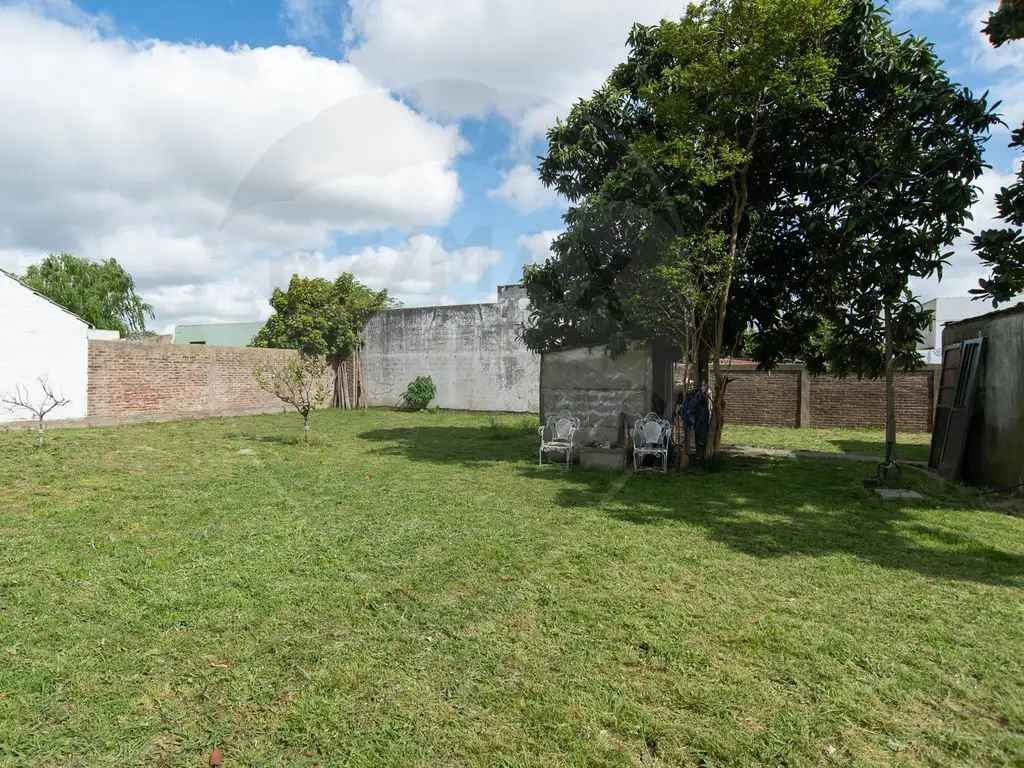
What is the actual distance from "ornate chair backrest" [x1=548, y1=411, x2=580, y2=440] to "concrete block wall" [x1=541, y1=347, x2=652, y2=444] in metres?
0.21

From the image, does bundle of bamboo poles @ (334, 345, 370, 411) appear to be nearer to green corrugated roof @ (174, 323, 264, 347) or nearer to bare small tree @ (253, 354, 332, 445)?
bare small tree @ (253, 354, 332, 445)

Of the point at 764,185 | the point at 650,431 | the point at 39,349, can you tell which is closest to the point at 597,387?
the point at 650,431

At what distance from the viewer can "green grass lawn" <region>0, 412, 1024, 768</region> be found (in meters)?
2.24

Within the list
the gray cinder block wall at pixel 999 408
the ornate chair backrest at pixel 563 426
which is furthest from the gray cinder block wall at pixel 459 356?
the gray cinder block wall at pixel 999 408

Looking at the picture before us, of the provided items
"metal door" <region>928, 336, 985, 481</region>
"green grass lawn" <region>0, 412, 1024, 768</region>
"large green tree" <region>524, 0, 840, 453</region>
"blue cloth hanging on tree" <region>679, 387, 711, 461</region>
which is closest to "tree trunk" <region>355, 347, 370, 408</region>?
"large green tree" <region>524, 0, 840, 453</region>

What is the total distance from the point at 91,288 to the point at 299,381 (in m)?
25.5

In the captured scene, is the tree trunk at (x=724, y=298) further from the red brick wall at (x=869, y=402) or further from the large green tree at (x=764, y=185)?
the red brick wall at (x=869, y=402)

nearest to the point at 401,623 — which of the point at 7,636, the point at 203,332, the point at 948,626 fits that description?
the point at 7,636

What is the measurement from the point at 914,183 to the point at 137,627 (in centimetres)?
945

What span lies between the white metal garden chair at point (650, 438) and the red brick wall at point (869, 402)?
8.12 meters

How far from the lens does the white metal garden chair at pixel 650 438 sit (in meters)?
8.50

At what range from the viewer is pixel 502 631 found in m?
3.12

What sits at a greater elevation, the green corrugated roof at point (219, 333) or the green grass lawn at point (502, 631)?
the green corrugated roof at point (219, 333)

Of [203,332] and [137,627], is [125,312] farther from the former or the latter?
[137,627]
